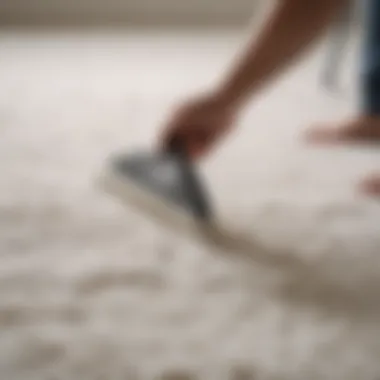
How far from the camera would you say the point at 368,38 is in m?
1.47

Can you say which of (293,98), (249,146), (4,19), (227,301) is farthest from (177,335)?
(4,19)

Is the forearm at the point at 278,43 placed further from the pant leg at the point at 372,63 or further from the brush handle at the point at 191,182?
the pant leg at the point at 372,63

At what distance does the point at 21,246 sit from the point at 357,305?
41 cm

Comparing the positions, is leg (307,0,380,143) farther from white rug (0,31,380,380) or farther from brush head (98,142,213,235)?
brush head (98,142,213,235)

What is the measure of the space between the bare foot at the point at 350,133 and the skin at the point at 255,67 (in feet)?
1.34

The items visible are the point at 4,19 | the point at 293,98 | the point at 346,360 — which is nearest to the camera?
the point at 346,360

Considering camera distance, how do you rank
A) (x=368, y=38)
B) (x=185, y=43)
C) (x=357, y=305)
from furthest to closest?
(x=185, y=43)
(x=368, y=38)
(x=357, y=305)

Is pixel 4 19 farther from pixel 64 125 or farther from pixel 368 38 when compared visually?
pixel 368 38

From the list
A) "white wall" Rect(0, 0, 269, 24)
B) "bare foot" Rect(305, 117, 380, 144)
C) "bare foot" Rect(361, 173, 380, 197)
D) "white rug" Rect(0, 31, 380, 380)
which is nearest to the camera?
"white rug" Rect(0, 31, 380, 380)

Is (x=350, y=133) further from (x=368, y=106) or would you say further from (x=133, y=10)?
(x=133, y=10)

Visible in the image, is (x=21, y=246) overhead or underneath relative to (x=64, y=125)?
underneath

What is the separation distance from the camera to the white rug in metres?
0.69

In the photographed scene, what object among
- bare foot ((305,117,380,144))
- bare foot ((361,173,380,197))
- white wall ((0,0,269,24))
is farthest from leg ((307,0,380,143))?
white wall ((0,0,269,24))

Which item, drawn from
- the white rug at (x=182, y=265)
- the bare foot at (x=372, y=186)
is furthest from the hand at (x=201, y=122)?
the bare foot at (x=372, y=186)
